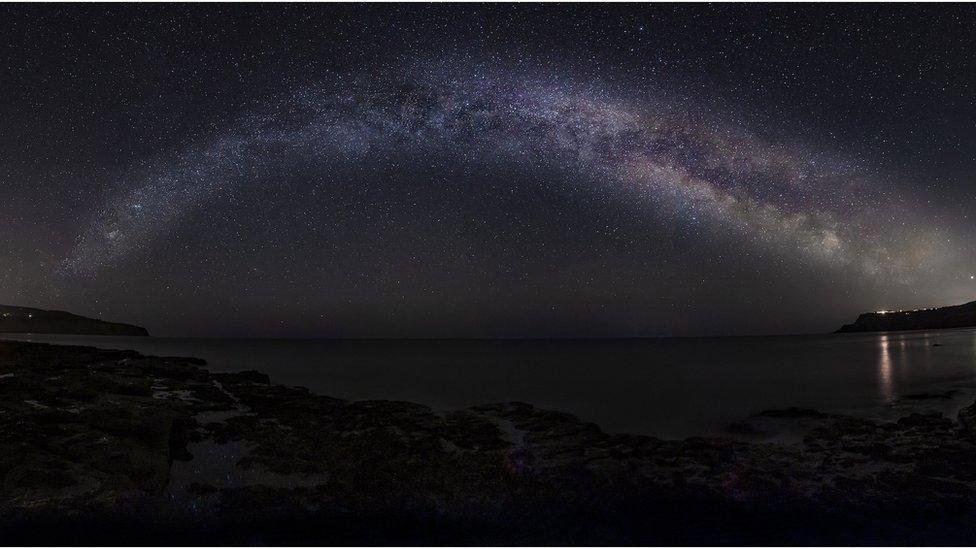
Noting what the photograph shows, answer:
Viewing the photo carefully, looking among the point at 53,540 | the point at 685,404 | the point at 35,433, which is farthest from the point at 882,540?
the point at 35,433

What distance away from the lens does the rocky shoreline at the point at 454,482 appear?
889cm

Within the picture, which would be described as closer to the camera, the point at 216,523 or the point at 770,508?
the point at 216,523

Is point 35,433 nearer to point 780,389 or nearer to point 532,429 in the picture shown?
point 532,429

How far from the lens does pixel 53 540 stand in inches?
317

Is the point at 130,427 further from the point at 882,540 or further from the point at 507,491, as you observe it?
the point at 882,540

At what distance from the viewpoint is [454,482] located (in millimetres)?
11375

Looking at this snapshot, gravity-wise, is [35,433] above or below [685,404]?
above

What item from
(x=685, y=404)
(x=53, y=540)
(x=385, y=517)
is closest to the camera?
(x=53, y=540)

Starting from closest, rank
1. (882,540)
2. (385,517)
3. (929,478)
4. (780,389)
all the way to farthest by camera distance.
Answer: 1. (882,540)
2. (385,517)
3. (929,478)
4. (780,389)

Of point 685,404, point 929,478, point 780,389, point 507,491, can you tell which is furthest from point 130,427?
point 780,389

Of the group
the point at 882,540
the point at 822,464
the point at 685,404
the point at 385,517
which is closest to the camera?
the point at 882,540

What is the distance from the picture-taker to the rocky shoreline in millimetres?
8891

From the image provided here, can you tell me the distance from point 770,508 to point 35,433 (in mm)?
19290

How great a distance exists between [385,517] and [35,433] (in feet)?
36.9
